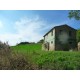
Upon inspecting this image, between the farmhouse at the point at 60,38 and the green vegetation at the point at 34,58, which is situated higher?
the farmhouse at the point at 60,38

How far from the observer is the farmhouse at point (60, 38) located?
605cm

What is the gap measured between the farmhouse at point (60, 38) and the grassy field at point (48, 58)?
0.30ft

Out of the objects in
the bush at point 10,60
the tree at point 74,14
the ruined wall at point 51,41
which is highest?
the tree at point 74,14

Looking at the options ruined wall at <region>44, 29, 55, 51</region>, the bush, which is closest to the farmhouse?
ruined wall at <region>44, 29, 55, 51</region>

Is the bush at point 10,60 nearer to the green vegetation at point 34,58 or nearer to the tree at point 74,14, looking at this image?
the green vegetation at point 34,58

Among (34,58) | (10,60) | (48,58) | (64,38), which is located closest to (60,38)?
(64,38)

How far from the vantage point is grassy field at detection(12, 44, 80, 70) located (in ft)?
19.6

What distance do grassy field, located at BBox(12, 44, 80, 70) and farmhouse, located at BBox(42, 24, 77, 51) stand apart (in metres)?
0.09

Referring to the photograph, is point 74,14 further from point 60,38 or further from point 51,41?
point 51,41

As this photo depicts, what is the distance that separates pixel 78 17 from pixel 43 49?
82cm

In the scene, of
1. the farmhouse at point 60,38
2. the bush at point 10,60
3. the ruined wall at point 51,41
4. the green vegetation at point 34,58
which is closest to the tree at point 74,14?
the farmhouse at point 60,38

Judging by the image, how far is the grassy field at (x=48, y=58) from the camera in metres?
5.98
